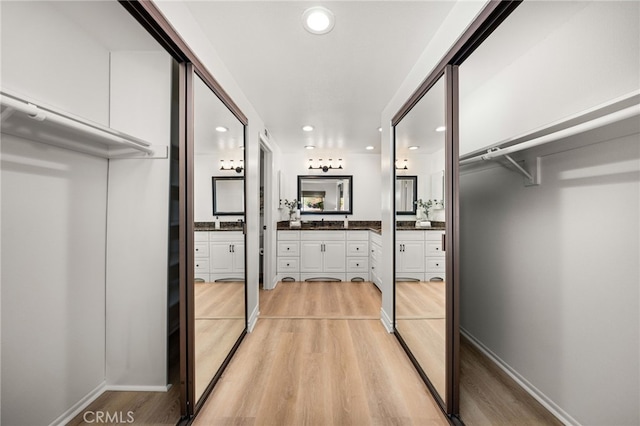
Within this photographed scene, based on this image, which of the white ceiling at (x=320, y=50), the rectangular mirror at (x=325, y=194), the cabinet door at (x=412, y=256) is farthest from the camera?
the rectangular mirror at (x=325, y=194)

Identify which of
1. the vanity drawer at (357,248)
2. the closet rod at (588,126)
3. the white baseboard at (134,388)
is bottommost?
the white baseboard at (134,388)

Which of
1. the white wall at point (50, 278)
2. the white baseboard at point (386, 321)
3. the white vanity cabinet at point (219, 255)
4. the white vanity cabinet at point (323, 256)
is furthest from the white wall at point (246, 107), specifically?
the white vanity cabinet at point (323, 256)

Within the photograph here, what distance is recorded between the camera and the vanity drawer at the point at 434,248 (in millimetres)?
1711

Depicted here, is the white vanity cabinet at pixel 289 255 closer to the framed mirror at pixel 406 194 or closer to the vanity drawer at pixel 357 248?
the vanity drawer at pixel 357 248

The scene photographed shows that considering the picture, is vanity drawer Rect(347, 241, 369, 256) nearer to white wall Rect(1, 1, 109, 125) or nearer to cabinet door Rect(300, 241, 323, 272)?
cabinet door Rect(300, 241, 323, 272)

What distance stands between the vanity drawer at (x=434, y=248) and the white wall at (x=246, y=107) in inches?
65.3

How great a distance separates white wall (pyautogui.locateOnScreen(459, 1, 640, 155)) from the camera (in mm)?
1198

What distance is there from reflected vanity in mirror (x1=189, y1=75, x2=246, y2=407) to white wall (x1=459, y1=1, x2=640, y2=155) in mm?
1848

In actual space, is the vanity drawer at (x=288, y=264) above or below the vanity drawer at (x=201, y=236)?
below

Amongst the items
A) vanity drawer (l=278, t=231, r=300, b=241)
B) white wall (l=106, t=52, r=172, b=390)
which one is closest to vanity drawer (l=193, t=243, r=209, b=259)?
white wall (l=106, t=52, r=172, b=390)

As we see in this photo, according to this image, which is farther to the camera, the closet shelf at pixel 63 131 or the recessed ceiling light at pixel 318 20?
the recessed ceiling light at pixel 318 20

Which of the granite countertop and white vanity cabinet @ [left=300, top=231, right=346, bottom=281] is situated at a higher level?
the granite countertop

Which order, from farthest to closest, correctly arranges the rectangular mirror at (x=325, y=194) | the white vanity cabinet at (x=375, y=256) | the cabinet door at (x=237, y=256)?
the rectangular mirror at (x=325, y=194) < the white vanity cabinet at (x=375, y=256) < the cabinet door at (x=237, y=256)

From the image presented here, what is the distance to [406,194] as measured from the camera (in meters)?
2.34
